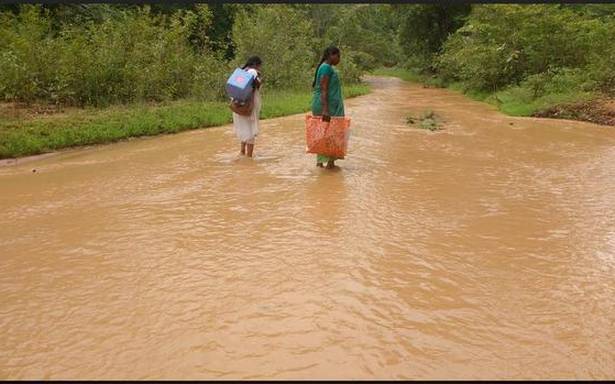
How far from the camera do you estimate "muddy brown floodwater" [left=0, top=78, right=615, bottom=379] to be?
2.86 meters

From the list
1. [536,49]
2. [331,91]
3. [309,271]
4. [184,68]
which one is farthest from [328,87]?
[536,49]

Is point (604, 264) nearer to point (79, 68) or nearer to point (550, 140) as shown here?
point (550, 140)

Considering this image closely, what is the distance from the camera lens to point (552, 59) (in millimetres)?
16500

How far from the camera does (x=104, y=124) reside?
1029 cm

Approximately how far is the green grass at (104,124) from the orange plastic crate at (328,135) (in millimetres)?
4537

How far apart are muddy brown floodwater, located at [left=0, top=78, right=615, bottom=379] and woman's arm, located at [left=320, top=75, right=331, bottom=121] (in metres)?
0.74

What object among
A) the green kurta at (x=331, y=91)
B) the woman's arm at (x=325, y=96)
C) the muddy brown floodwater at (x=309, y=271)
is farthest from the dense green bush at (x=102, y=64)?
the woman's arm at (x=325, y=96)

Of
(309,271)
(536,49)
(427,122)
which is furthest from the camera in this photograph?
(536,49)

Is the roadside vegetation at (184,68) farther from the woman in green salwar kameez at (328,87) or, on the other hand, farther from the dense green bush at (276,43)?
the woman in green salwar kameez at (328,87)

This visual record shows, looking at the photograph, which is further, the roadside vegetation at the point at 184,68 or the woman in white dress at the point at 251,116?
the roadside vegetation at the point at 184,68

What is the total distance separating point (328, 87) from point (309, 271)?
10.9 feet

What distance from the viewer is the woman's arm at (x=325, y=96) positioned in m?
6.70

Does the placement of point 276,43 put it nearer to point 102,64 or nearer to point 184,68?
point 184,68

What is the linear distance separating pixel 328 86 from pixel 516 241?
3.10m
